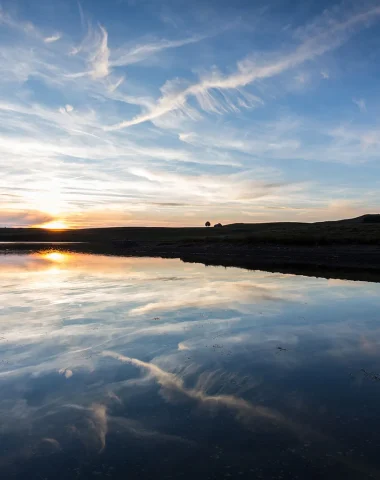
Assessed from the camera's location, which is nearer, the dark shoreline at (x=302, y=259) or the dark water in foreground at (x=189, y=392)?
the dark water in foreground at (x=189, y=392)

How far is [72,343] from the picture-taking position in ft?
50.4

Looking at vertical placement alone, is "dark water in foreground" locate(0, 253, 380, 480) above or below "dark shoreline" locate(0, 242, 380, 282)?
below

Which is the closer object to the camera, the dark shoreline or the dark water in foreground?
the dark water in foreground

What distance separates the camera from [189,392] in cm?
1079

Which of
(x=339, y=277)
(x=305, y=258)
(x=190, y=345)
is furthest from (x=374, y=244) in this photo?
(x=190, y=345)

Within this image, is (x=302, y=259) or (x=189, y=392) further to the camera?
(x=302, y=259)

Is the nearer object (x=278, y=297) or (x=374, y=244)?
(x=278, y=297)

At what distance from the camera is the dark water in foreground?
774 cm

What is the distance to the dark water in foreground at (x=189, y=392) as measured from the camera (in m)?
7.74

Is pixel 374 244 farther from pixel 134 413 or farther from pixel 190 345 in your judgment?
pixel 134 413

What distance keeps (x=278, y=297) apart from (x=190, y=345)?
12440 millimetres

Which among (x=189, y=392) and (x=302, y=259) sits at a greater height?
(x=302, y=259)

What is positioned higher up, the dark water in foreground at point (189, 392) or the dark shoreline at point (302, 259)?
the dark shoreline at point (302, 259)

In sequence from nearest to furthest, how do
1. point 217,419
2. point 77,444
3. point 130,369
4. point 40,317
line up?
point 77,444, point 217,419, point 130,369, point 40,317
